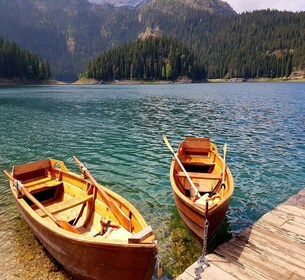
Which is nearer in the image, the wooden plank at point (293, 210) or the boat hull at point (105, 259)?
the boat hull at point (105, 259)

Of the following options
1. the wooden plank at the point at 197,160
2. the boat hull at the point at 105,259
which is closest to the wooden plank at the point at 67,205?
the boat hull at the point at 105,259

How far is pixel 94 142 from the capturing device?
28.0m

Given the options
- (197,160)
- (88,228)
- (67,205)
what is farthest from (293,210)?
(67,205)

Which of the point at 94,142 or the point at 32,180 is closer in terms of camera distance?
the point at 32,180

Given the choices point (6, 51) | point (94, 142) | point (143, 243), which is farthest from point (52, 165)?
point (6, 51)

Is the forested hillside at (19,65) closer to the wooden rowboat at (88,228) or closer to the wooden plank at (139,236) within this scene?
the wooden rowboat at (88,228)

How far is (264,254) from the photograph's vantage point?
→ 886 centimetres

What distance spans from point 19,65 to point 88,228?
175878mm

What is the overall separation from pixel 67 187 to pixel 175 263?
5868mm

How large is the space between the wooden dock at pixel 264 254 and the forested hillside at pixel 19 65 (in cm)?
17269

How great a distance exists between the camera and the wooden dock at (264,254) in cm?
800

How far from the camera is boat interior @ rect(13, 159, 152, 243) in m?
8.51

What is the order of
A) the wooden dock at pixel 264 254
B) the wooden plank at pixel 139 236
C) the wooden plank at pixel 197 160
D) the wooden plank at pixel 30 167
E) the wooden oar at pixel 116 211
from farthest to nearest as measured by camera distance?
the wooden plank at pixel 197 160 < the wooden plank at pixel 30 167 < the wooden oar at pixel 116 211 < the wooden dock at pixel 264 254 < the wooden plank at pixel 139 236

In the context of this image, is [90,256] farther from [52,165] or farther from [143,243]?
[52,165]
